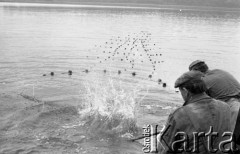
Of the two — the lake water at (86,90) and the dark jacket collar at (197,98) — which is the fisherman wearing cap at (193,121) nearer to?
the dark jacket collar at (197,98)

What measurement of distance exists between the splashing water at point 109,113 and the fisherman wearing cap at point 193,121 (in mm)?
6841

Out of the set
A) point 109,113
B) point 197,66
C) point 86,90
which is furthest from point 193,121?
point 86,90

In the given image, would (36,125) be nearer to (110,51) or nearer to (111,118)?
(111,118)

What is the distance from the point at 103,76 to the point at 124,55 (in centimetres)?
797

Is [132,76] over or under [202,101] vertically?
under

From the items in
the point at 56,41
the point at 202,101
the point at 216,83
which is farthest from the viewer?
the point at 56,41

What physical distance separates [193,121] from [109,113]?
8.43 m

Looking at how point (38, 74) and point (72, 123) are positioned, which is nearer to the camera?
point (72, 123)

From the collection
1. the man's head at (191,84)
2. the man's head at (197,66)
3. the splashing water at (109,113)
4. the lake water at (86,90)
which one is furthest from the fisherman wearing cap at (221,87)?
the splashing water at (109,113)

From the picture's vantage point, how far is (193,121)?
15.5 ft

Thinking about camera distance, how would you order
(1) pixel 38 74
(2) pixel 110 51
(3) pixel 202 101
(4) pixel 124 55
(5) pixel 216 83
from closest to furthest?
(3) pixel 202 101
(5) pixel 216 83
(1) pixel 38 74
(4) pixel 124 55
(2) pixel 110 51

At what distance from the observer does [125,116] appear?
1252 centimetres

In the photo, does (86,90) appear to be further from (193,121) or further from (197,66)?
(193,121)

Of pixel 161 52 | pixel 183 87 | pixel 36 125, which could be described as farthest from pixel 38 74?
pixel 183 87
